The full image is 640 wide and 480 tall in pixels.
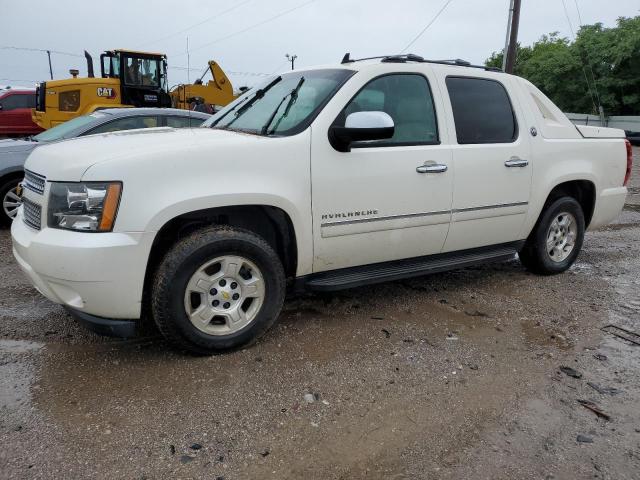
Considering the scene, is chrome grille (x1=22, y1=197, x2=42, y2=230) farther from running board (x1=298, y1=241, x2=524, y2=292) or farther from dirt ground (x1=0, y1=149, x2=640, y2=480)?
running board (x1=298, y1=241, x2=524, y2=292)

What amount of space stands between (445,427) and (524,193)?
8.13ft

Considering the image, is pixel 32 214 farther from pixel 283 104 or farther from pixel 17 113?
pixel 17 113

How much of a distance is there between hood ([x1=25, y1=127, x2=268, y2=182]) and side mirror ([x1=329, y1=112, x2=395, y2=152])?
0.51 meters

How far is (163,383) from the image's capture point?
2.98 m

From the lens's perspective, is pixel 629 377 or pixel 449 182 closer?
pixel 629 377

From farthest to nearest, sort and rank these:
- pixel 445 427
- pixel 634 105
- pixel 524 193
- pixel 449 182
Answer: pixel 634 105 → pixel 524 193 → pixel 449 182 → pixel 445 427

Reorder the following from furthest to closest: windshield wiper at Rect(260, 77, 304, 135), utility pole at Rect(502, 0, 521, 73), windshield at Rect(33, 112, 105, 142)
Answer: utility pole at Rect(502, 0, 521, 73) < windshield at Rect(33, 112, 105, 142) < windshield wiper at Rect(260, 77, 304, 135)

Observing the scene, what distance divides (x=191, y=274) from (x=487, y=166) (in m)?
2.45

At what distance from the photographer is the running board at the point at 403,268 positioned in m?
3.57

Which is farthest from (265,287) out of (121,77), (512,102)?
(121,77)

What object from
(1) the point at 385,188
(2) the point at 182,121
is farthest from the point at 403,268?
(2) the point at 182,121

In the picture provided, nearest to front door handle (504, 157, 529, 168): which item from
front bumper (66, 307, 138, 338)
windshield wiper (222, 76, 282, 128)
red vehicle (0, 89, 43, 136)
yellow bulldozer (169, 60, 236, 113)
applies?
windshield wiper (222, 76, 282, 128)

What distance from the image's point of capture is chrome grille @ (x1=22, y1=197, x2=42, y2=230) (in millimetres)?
3046

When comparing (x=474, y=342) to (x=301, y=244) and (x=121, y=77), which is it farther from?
(x=121, y=77)
